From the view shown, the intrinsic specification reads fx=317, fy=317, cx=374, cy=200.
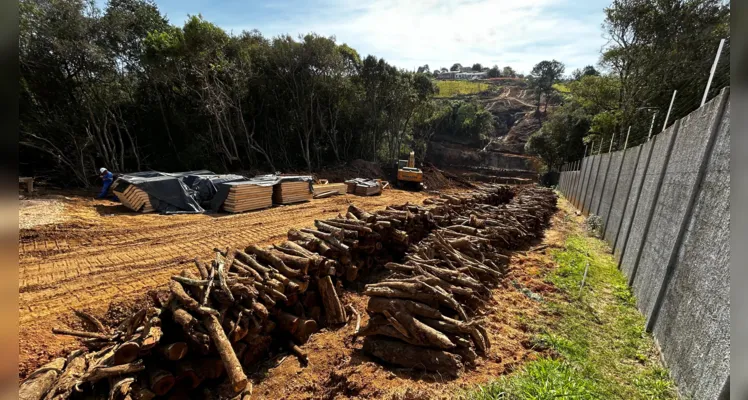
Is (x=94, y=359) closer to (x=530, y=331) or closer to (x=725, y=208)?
(x=530, y=331)

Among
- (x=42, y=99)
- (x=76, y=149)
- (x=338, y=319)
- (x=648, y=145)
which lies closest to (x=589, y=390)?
(x=338, y=319)

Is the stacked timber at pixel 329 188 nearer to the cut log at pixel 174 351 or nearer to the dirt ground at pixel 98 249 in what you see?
the dirt ground at pixel 98 249

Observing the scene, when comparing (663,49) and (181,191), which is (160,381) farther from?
(663,49)

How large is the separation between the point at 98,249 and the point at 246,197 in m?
6.27

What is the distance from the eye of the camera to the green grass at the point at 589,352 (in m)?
4.15

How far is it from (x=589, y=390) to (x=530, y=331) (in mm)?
1686

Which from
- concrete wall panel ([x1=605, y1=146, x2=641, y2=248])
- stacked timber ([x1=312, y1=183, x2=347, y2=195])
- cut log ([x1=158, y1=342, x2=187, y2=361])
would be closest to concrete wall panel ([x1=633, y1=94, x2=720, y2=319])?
concrete wall panel ([x1=605, y1=146, x2=641, y2=248])

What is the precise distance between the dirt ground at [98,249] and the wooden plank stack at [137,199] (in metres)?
0.57

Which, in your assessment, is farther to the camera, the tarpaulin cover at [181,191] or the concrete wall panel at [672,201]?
the tarpaulin cover at [181,191]

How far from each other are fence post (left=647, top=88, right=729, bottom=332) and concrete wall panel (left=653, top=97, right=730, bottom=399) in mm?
118

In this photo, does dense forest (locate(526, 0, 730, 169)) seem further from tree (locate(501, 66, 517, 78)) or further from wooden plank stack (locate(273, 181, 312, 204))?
tree (locate(501, 66, 517, 78))

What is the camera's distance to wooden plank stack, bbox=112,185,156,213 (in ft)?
44.6

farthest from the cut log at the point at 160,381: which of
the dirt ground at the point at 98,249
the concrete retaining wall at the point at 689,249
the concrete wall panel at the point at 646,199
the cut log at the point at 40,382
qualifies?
the concrete wall panel at the point at 646,199

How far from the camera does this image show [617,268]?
8.97 meters
